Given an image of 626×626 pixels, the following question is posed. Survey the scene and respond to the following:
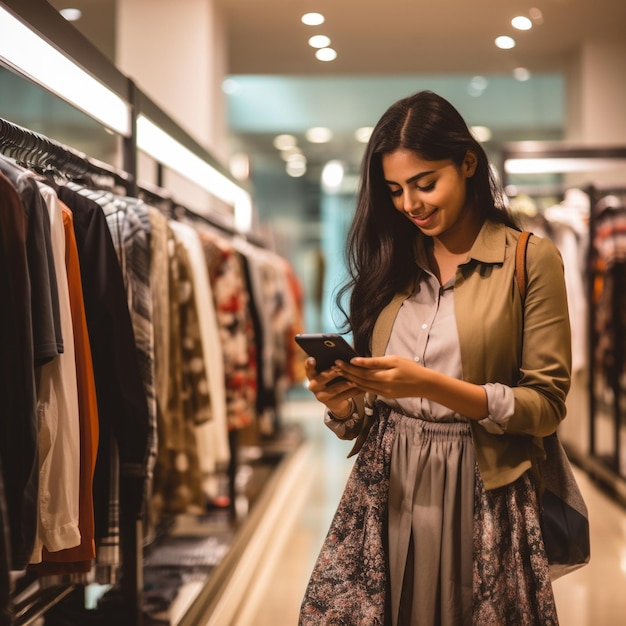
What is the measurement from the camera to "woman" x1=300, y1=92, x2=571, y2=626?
146 cm

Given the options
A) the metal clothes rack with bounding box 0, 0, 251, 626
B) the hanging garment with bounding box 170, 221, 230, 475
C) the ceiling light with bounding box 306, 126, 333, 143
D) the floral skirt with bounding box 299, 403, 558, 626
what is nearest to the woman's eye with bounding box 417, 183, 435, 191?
the floral skirt with bounding box 299, 403, 558, 626

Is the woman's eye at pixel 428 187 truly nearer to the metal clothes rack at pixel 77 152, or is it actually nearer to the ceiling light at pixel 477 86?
the metal clothes rack at pixel 77 152

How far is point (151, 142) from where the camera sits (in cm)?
282

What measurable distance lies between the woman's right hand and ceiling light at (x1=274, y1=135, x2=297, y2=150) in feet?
24.0

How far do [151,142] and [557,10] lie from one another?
2.11 metres

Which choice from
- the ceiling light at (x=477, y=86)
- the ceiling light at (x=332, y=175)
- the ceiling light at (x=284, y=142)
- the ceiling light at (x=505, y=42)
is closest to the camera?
the ceiling light at (x=505, y=42)

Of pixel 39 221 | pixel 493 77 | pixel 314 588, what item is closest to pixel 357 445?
pixel 314 588

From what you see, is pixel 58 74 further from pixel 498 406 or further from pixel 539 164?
pixel 539 164

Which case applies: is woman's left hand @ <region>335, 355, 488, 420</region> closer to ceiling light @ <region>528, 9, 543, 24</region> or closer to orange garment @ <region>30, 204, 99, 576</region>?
orange garment @ <region>30, 204, 99, 576</region>

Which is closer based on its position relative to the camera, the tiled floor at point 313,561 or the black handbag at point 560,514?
the black handbag at point 560,514

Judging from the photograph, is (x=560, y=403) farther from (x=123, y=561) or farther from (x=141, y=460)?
(x=123, y=561)

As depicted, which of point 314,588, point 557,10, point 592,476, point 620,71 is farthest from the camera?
point 592,476

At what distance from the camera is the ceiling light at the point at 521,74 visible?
4.54 metres

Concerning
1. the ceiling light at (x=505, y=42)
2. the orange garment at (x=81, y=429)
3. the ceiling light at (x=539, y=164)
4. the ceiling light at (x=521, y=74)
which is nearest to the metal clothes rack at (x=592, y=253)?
the ceiling light at (x=539, y=164)
